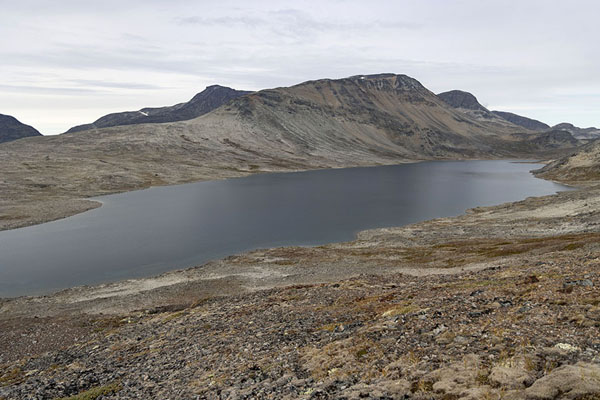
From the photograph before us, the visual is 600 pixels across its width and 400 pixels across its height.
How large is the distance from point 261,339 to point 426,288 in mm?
12611

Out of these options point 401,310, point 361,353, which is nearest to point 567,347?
point 361,353

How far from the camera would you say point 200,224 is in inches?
2955

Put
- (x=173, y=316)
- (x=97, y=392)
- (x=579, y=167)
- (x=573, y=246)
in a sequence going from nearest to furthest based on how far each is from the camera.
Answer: (x=97, y=392), (x=173, y=316), (x=573, y=246), (x=579, y=167)

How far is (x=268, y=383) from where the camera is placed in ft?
48.3

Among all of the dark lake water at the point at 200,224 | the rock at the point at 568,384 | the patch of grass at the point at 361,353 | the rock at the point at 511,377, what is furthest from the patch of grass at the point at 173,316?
the rock at the point at 568,384

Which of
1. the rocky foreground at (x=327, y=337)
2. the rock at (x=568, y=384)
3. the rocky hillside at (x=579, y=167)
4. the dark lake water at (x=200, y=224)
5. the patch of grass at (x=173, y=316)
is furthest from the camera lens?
the rocky hillside at (x=579, y=167)

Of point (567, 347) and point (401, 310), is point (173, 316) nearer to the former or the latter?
point (401, 310)

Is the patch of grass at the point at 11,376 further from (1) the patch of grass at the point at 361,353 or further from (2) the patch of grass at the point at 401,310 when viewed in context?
(2) the patch of grass at the point at 401,310

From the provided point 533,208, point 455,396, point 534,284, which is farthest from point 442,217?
point 455,396

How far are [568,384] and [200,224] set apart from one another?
7027 cm

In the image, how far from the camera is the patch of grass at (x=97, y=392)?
16469 millimetres

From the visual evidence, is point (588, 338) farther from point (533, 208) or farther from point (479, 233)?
point (533, 208)

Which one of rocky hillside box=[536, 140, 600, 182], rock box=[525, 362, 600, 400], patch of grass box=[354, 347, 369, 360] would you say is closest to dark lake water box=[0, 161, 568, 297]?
rocky hillside box=[536, 140, 600, 182]

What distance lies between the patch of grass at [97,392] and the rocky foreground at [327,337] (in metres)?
0.07
